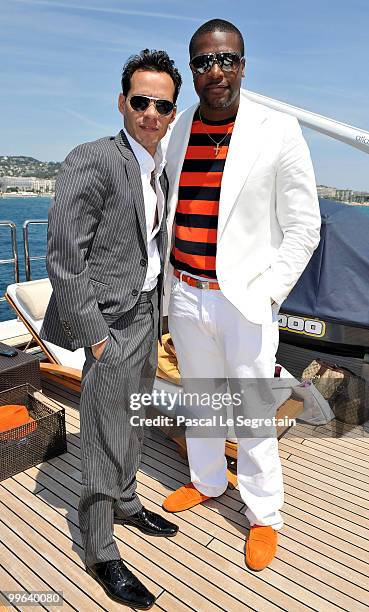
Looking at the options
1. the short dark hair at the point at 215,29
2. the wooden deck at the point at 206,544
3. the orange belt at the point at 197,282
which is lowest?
the wooden deck at the point at 206,544

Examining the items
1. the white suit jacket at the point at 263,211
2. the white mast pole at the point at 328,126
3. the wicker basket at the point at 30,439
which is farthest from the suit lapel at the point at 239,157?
the white mast pole at the point at 328,126

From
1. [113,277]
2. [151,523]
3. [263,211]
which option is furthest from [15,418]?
[263,211]

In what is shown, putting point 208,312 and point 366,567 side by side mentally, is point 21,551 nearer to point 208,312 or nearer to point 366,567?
point 208,312

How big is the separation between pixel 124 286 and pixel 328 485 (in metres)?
2.10

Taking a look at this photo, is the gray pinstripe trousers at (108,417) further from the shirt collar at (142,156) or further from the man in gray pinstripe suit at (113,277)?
the shirt collar at (142,156)

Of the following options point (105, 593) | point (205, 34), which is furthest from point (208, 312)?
point (105, 593)

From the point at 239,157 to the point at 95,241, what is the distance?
79cm

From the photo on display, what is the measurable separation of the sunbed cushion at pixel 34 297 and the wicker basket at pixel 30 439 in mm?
1014

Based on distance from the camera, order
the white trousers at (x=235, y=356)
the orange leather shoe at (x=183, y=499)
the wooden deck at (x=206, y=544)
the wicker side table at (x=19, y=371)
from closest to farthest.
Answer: the wooden deck at (x=206, y=544), the white trousers at (x=235, y=356), the orange leather shoe at (x=183, y=499), the wicker side table at (x=19, y=371)

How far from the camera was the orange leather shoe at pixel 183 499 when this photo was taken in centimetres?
295

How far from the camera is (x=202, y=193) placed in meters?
2.42

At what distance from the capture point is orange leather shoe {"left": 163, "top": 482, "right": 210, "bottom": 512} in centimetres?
295

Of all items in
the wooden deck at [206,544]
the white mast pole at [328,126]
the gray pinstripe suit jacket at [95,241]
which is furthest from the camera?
the white mast pole at [328,126]

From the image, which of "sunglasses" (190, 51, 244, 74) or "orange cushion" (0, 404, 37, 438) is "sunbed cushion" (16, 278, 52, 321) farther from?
"sunglasses" (190, 51, 244, 74)
